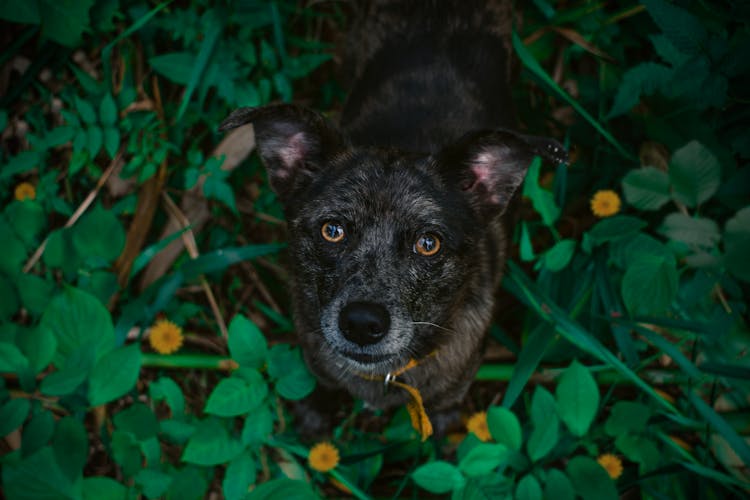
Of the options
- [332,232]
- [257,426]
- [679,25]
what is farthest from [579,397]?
[679,25]

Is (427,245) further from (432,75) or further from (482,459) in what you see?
(432,75)

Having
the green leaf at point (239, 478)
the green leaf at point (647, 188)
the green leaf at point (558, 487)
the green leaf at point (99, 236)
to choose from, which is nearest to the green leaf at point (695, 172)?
the green leaf at point (647, 188)

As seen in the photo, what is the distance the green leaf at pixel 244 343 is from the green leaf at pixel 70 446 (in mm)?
707

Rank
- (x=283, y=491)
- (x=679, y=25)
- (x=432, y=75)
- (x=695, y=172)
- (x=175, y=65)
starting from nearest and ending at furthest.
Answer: (x=283, y=491) → (x=679, y=25) → (x=695, y=172) → (x=432, y=75) → (x=175, y=65)

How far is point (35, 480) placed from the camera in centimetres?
230

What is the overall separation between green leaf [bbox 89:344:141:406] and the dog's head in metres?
0.83

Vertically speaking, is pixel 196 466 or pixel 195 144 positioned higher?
pixel 195 144

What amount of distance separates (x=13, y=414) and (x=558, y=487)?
7.95 feet

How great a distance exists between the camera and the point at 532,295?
3.20 meters

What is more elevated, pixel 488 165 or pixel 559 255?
pixel 488 165

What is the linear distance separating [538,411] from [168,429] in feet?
5.73

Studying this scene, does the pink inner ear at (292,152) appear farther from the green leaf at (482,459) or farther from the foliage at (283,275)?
the green leaf at (482,459)

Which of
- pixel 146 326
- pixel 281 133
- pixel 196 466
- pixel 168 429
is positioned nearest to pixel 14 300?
pixel 146 326

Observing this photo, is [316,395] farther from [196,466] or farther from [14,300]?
[14,300]
